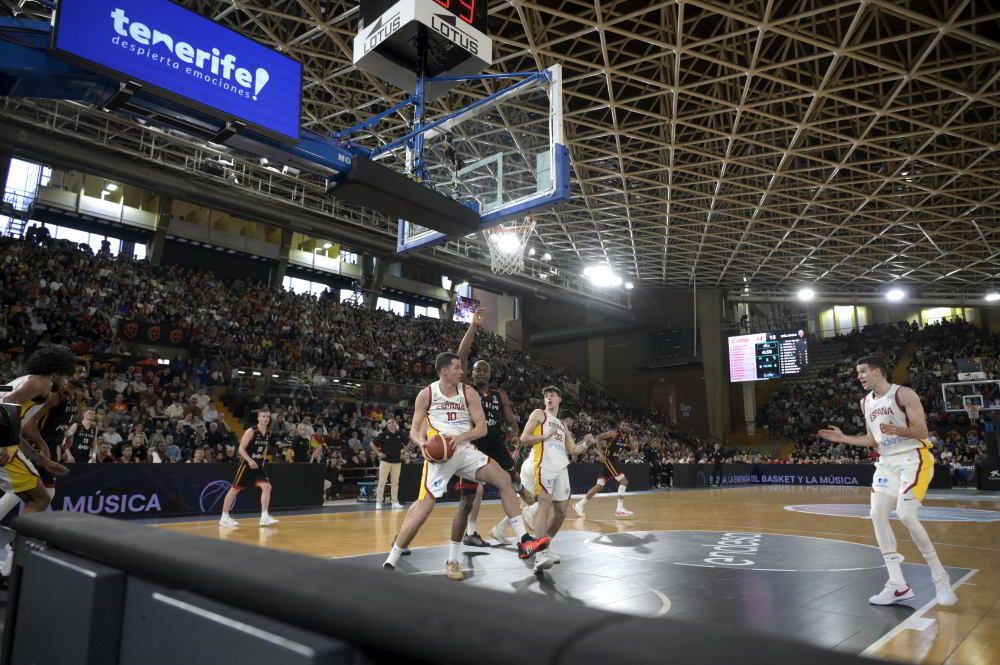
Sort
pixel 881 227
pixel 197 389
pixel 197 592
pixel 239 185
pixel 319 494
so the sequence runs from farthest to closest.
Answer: pixel 881 227 → pixel 239 185 → pixel 197 389 → pixel 319 494 → pixel 197 592

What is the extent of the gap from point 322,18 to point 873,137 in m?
16.2

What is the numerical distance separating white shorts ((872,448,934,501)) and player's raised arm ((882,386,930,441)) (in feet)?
0.67

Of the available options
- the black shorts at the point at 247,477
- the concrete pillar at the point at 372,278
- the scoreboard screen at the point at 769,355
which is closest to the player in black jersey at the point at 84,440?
the black shorts at the point at 247,477

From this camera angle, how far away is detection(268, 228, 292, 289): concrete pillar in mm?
29344

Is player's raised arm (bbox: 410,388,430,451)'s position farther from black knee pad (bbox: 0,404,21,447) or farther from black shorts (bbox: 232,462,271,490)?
black shorts (bbox: 232,462,271,490)

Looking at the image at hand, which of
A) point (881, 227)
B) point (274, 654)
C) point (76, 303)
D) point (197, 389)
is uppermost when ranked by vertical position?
point (881, 227)

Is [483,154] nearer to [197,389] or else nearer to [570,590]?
[570,590]

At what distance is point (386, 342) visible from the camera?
2677 cm

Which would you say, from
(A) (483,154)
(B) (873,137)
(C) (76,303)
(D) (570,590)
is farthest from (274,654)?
(B) (873,137)

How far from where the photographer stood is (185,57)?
6.50 meters

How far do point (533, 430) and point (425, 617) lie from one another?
5778mm

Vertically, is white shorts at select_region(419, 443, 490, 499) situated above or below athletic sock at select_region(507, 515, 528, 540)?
above

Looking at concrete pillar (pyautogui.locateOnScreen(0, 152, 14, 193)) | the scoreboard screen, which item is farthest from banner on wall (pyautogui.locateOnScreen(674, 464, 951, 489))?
concrete pillar (pyautogui.locateOnScreen(0, 152, 14, 193))

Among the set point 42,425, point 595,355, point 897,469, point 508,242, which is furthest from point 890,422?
point 595,355
